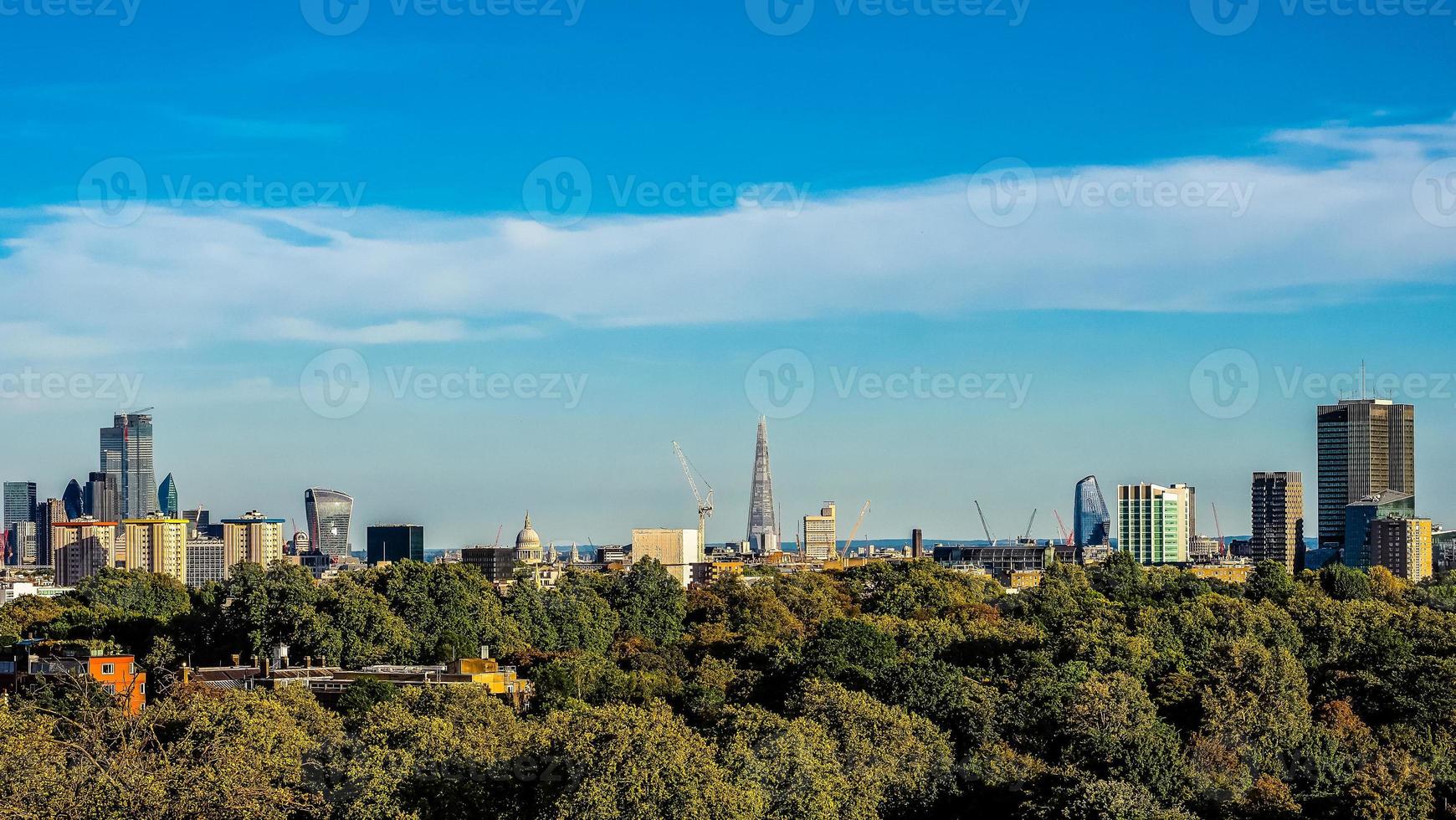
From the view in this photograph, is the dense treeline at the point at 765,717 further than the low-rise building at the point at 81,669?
No

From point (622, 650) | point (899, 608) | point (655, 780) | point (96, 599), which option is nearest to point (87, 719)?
point (655, 780)

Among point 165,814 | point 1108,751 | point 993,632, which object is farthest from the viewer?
point 993,632

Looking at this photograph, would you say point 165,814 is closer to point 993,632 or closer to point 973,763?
point 973,763

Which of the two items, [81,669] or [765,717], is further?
[81,669]

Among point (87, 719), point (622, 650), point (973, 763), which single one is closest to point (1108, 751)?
point (973, 763)

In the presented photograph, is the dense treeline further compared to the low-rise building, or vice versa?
the low-rise building

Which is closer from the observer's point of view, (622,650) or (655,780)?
(655,780)

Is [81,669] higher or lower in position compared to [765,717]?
lower

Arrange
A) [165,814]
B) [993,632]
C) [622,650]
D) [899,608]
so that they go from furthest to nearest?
[899,608]
[622,650]
[993,632]
[165,814]
